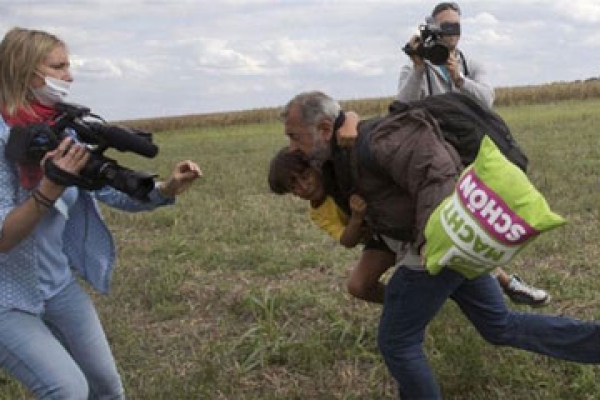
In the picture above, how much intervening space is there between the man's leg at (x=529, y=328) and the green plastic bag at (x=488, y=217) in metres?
0.65

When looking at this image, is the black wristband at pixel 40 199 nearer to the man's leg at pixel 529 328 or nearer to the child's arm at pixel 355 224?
the child's arm at pixel 355 224

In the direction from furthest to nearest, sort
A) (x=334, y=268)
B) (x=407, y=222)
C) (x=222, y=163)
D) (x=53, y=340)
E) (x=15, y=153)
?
(x=222, y=163) < (x=334, y=268) < (x=407, y=222) < (x=53, y=340) < (x=15, y=153)

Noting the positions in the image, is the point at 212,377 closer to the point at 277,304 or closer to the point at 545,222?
the point at 277,304

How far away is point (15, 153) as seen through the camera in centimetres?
257

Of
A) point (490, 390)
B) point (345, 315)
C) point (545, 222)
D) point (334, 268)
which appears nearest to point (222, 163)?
point (334, 268)

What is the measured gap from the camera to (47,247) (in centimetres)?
287

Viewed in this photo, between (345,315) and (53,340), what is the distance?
233cm

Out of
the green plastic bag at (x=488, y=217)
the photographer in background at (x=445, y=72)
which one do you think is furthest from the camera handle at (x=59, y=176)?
the photographer in background at (x=445, y=72)

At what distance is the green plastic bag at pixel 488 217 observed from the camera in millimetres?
2619

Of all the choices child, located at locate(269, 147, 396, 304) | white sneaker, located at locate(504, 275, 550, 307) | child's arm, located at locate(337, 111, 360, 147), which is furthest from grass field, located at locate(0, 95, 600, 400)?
child's arm, located at locate(337, 111, 360, 147)

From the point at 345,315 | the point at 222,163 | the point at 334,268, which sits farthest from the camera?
the point at 222,163

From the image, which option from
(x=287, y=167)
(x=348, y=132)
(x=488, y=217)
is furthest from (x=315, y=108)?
(x=488, y=217)

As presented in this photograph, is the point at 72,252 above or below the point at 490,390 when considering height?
above

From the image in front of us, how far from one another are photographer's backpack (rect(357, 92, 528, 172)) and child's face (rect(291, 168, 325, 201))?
0.34 meters
